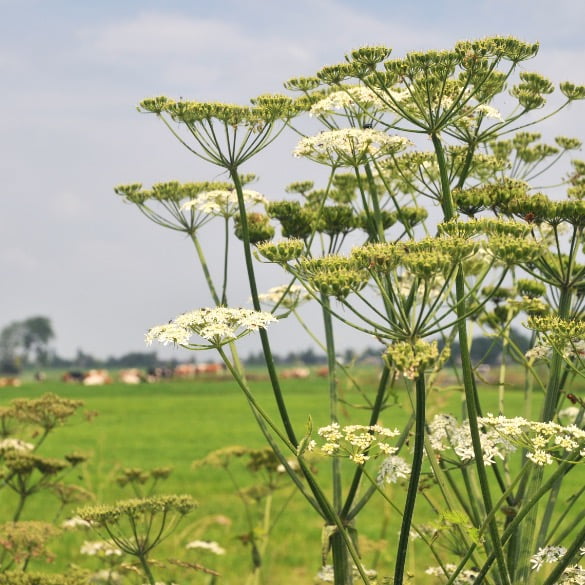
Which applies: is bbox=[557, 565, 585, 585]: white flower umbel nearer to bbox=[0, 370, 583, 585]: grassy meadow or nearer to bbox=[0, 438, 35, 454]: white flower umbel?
bbox=[0, 370, 583, 585]: grassy meadow

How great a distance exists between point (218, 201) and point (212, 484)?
20.0m

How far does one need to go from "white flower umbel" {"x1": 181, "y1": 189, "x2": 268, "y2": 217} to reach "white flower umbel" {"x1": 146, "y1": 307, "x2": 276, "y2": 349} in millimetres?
2298

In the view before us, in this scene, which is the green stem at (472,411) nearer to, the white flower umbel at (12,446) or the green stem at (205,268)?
the green stem at (205,268)

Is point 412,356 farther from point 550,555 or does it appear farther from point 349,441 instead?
point 550,555

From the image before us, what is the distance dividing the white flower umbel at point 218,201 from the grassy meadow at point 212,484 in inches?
87.0

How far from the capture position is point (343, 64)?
23.0ft

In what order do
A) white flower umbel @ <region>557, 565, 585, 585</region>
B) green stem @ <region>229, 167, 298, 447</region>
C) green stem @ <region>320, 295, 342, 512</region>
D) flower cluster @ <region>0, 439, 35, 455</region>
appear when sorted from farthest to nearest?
flower cluster @ <region>0, 439, 35, 455</region> → green stem @ <region>320, 295, 342, 512</region> → green stem @ <region>229, 167, 298, 447</region> → white flower umbel @ <region>557, 565, 585, 585</region>

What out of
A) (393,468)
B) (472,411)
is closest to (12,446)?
(393,468)

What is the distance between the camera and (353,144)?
7371 mm

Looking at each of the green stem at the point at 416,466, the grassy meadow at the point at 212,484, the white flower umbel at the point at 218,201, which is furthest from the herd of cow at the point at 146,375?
the green stem at the point at 416,466

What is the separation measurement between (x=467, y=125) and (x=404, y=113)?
1144mm

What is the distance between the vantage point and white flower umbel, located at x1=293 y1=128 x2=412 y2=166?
7348 mm

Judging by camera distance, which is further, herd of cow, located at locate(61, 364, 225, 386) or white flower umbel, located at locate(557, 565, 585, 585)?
herd of cow, located at locate(61, 364, 225, 386)

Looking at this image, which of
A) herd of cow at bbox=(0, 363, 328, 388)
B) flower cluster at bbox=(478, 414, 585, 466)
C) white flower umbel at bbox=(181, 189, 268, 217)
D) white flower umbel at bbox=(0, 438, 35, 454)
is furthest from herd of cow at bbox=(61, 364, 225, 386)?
flower cluster at bbox=(478, 414, 585, 466)
